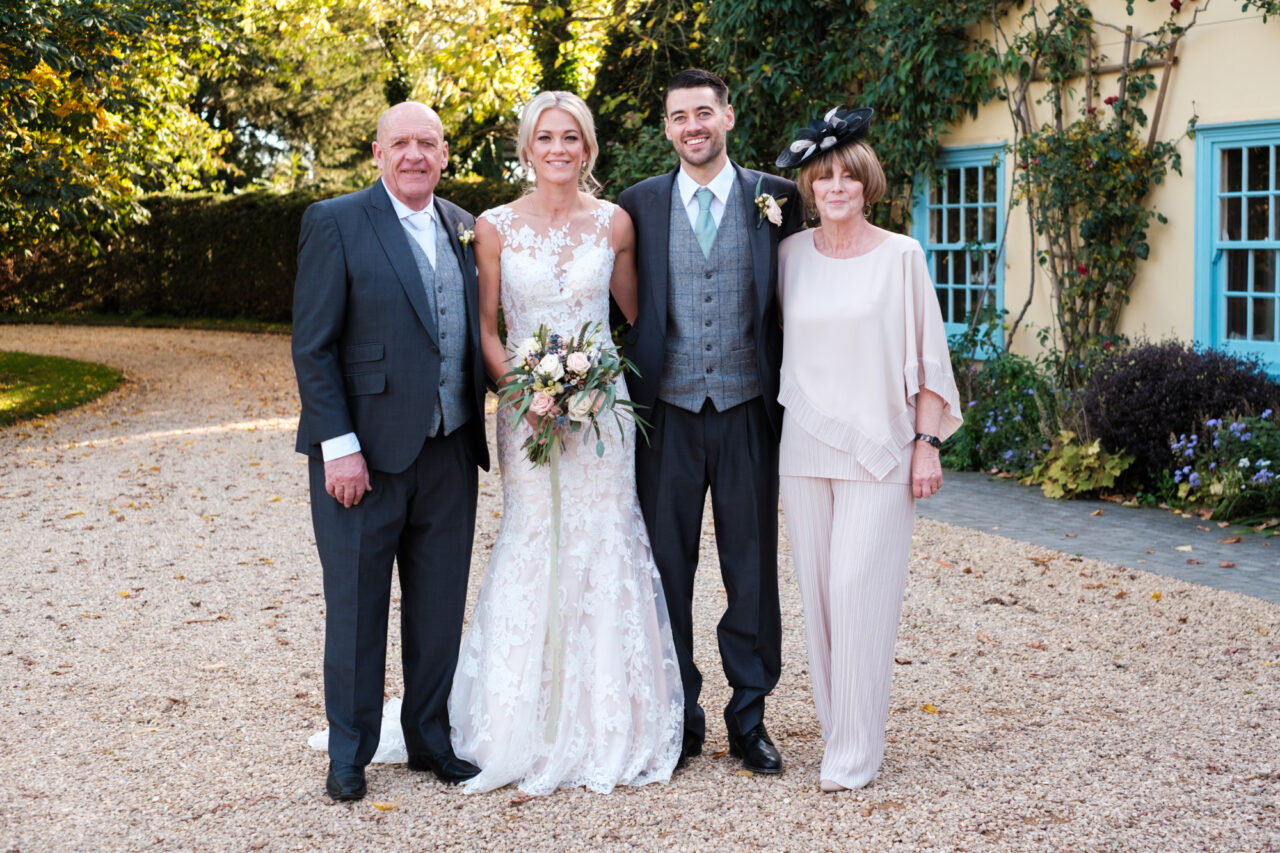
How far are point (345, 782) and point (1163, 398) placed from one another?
580 centimetres

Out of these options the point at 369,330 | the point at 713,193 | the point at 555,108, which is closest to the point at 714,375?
the point at 713,193

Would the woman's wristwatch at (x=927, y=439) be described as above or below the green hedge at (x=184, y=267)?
below

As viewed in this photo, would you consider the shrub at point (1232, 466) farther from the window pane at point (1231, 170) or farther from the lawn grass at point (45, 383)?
the lawn grass at point (45, 383)

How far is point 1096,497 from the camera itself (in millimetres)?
8055

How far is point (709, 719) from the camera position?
4422 mm

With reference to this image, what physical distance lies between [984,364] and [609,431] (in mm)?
6511

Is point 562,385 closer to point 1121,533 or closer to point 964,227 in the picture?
point 1121,533


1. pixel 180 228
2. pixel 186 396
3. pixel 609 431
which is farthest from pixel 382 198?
pixel 180 228

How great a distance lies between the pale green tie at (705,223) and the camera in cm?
379

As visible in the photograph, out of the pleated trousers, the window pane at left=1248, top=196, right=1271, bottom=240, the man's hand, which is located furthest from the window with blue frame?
the man's hand

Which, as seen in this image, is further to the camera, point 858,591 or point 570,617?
point 570,617

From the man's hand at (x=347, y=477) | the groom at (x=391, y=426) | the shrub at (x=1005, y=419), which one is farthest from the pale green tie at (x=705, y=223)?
the shrub at (x=1005, y=419)

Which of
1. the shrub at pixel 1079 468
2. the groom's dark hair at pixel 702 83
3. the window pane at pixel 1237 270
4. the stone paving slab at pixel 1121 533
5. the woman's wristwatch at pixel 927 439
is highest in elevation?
the groom's dark hair at pixel 702 83

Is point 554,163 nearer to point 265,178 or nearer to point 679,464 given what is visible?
point 679,464
